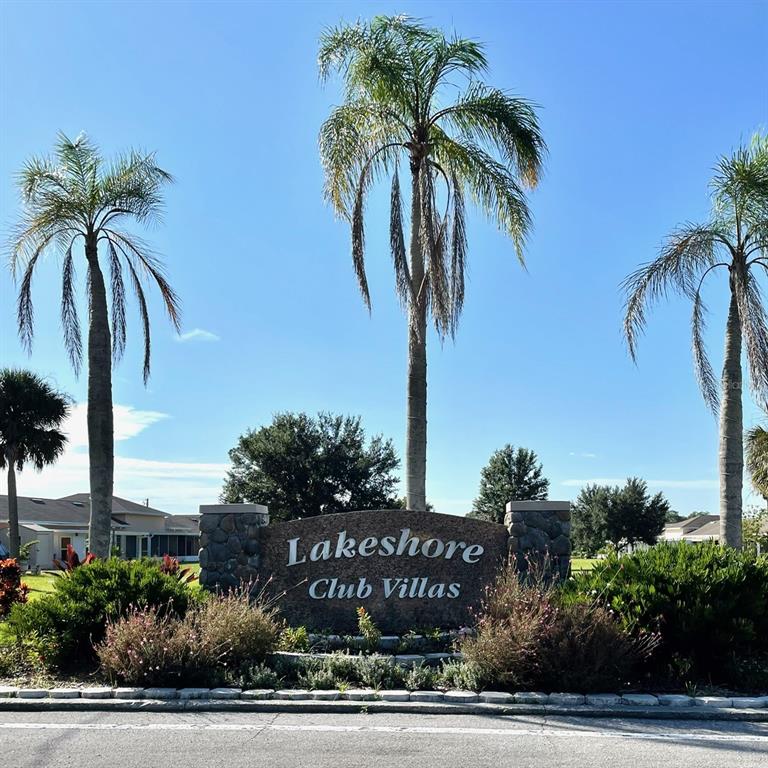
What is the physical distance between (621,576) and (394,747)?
4017mm

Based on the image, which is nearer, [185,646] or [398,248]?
[185,646]

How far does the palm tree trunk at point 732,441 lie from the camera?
15.9 meters

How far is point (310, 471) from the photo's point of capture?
4016cm

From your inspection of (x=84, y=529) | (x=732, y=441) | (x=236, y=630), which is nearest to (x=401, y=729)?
(x=236, y=630)

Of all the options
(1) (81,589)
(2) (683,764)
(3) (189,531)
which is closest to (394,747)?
(2) (683,764)

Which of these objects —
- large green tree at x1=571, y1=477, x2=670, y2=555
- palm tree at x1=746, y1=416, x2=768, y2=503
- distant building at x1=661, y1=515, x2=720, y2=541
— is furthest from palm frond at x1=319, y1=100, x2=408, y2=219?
distant building at x1=661, y1=515, x2=720, y2=541

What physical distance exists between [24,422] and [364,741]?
3111 centimetres

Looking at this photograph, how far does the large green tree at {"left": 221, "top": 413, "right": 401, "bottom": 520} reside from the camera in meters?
40.1

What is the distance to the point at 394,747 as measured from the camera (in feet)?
23.4

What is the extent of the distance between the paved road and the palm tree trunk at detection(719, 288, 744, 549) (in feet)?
27.8

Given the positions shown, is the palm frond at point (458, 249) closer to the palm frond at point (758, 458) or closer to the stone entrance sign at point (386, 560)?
the stone entrance sign at point (386, 560)

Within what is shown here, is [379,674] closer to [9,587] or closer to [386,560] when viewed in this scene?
[386,560]

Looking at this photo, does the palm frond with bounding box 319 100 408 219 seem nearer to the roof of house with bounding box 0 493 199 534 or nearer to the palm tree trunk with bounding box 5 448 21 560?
the palm tree trunk with bounding box 5 448 21 560

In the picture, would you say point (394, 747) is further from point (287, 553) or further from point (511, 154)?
point (511, 154)
